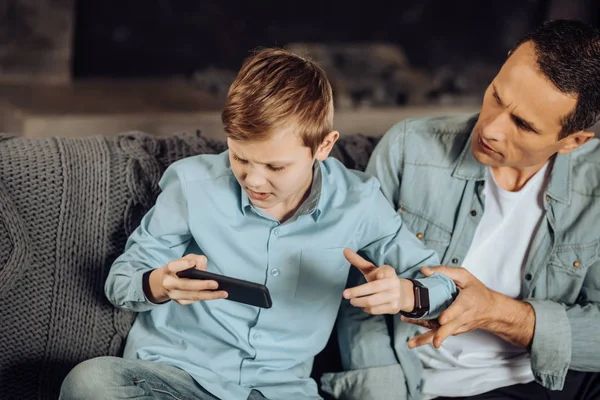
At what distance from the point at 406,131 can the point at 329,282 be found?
0.32 metres

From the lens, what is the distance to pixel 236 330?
1254 mm

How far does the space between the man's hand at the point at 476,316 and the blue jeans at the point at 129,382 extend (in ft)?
1.02

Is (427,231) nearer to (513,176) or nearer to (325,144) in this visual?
(513,176)

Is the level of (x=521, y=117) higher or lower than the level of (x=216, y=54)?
higher

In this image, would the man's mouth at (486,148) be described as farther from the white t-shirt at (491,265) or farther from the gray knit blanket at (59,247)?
the gray knit blanket at (59,247)

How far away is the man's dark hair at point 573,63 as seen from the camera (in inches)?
47.6

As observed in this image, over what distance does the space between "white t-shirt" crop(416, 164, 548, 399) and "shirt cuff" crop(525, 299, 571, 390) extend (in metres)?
0.07

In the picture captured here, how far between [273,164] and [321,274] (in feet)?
0.84

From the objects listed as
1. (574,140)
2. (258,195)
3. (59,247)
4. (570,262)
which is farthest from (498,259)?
(59,247)

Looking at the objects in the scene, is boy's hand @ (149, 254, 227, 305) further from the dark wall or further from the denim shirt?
the dark wall

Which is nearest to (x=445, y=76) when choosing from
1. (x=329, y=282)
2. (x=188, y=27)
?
(x=188, y=27)

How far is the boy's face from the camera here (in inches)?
43.5

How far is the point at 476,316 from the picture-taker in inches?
48.7

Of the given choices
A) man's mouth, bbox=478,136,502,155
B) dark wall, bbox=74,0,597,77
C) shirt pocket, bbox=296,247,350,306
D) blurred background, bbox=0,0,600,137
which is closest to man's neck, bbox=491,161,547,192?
man's mouth, bbox=478,136,502,155
